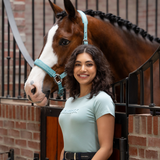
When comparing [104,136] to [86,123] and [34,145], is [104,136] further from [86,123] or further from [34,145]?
[34,145]

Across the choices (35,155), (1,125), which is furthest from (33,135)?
(1,125)

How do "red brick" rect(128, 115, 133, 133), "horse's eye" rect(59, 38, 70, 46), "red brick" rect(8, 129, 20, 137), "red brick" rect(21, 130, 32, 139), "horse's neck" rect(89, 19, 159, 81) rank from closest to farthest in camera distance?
"red brick" rect(128, 115, 133, 133), "horse's eye" rect(59, 38, 70, 46), "horse's neck" rect(89, 19, 159, 81), "red brick" rect(21, 130, 32, 139), "red brick" rect(8, 129, 20, 137)

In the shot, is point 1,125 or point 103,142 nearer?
point 103,142

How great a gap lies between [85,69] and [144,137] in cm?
58

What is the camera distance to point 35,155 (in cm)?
263

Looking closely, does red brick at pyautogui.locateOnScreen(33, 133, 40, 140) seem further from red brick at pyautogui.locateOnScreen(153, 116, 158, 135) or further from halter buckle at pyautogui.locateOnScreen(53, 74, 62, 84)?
red brick at pyautogui.locateOnScreen(153, 116, 158, 135)

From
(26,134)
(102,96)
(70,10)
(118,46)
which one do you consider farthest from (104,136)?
(26,134)

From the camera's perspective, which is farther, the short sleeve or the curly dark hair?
the curly dark hair

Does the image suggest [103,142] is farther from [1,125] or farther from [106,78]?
[1,125]

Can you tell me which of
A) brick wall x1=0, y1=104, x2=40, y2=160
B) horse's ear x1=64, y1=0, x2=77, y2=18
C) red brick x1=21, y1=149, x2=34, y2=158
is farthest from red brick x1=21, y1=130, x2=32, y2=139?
horse's ear x1=64, y1=0, x2=77, y2=18

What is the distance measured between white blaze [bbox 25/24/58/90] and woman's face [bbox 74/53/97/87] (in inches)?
19.4

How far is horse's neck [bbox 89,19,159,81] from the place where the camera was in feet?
7.61

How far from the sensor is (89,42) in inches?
87.3

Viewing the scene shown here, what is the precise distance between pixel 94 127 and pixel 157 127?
0.39 metres
